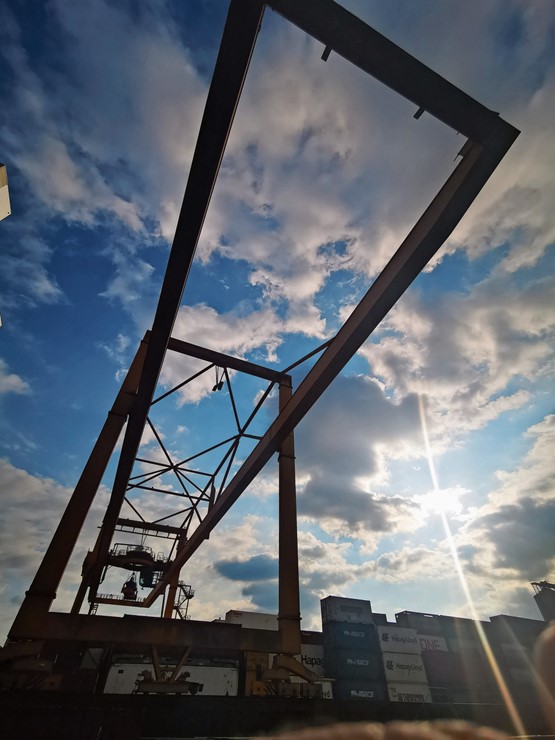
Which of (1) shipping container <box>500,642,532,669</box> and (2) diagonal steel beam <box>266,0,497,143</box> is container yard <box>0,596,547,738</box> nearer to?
(1) shipping container <box>500,642,532,669</box>

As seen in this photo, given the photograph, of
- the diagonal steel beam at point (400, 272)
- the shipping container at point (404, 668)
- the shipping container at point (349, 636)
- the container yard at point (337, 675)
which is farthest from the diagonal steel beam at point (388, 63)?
the shipping container at point (404, 668)

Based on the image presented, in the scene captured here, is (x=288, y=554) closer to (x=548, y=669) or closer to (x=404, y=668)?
(x=548, y=669)

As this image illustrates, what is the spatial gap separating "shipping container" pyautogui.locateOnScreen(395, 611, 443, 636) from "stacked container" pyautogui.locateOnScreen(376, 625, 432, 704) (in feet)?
6.73

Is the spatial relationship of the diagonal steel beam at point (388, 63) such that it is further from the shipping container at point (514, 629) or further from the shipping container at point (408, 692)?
the shipping container at point (514, 629)

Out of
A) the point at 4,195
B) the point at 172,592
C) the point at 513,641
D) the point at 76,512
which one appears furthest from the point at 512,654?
the point at 4,195

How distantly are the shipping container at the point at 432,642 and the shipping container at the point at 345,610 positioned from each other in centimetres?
559

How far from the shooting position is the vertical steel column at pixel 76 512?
204 inches

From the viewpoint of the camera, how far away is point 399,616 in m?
30.5

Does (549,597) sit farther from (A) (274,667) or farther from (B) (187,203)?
(B) (187,203)

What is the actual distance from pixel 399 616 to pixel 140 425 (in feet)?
108

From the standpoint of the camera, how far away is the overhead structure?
11.6 feet

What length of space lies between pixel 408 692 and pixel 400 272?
31208 mm

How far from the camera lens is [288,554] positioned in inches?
272

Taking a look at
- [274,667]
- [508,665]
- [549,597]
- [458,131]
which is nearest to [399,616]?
[508,665]
